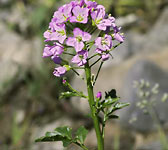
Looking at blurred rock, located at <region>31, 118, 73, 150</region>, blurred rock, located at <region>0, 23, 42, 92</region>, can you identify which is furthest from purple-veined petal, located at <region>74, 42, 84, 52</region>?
blurred rock, located at <region>0, 23, 42, 92</region>

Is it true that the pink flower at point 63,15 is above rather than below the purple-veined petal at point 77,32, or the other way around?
above

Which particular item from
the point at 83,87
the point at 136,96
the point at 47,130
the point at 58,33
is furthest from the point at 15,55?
the point at 58,33

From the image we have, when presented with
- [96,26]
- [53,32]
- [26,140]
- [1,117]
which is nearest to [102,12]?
[96,26]

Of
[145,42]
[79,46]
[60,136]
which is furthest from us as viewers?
[145,42]

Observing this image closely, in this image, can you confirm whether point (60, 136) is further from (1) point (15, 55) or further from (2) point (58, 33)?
(1) point (15, 55)

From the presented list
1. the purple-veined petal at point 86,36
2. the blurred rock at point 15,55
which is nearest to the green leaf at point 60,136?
the purple-veined petal at point 86,36

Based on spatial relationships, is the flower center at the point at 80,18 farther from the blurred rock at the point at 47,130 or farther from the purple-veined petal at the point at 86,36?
the blurred rock at the point at 47,130
